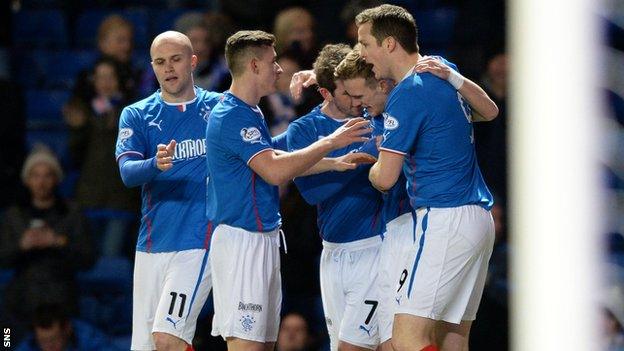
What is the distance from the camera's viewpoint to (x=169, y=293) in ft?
18.1

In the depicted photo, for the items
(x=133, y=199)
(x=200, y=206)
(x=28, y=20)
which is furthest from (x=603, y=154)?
(x=28, y=20)

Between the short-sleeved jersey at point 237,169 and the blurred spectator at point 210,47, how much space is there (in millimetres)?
2805

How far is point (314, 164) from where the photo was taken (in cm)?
499

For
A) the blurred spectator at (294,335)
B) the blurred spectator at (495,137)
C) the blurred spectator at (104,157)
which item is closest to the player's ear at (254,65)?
the blurred spectator at (294,335)

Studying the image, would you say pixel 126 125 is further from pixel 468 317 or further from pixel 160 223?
pixel 468 317

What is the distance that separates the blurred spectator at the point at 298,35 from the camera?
8.07 meters

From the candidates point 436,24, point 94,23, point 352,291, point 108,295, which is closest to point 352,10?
point 436,24

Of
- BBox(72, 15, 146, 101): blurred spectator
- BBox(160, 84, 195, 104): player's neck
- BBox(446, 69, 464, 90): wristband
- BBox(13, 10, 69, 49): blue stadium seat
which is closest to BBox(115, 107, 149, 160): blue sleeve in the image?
BBox(160, 84, 195, 104): player's neck

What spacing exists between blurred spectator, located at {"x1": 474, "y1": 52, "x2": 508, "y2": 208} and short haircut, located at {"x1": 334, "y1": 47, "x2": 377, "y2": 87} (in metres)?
2.68

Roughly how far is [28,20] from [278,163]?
5.58m

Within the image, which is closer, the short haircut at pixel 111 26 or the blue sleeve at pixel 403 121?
the blue sleeve at pixel 403 121

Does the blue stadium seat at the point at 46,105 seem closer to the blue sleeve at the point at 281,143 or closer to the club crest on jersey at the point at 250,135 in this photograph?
the blue sleeve at the point at 281,143

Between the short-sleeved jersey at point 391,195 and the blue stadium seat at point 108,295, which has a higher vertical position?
the short-sleeved jersey at point 391,195

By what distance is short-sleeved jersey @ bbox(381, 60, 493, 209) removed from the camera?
15.0 ft
